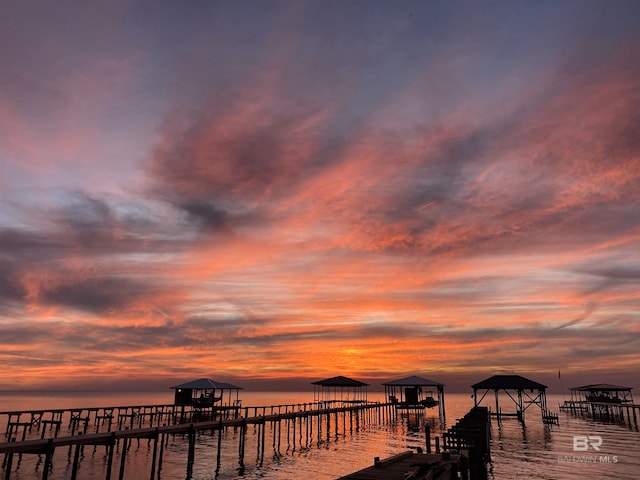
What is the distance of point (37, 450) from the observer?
2092 cm

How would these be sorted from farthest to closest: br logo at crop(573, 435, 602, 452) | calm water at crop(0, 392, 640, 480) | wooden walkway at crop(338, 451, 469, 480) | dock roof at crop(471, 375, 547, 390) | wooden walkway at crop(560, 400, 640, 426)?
wooden walkway at crop(560, 400, 640, 426) < dock roof at crop(471, 375, 547, 390) < br logo at crop(573, 435, 602, 452) < calm water at crop(0, 392, 640, 480) < wooden walkway at crop(338, 451, 469, 480)

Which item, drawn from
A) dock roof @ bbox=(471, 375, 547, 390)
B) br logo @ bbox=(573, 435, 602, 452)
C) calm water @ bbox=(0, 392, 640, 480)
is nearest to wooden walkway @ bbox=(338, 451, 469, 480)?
calm water @ bbox=(0, 392, 640, 480)

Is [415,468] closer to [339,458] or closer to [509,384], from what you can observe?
[339,458]

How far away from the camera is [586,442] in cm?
4503

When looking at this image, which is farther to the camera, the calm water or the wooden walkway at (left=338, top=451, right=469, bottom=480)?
the calm water

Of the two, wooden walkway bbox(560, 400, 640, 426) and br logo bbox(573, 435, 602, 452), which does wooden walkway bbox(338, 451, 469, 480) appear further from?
wooden walkway bbox(560, 400, 640, 426)

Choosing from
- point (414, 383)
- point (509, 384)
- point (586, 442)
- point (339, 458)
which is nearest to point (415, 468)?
point (339, 458)

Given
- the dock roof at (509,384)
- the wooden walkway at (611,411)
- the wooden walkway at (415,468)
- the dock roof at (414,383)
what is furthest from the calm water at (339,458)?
the wooden walkway at (611,411)

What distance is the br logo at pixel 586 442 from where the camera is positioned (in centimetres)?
4075

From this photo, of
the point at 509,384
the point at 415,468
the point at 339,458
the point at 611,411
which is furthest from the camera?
the point at 611,411

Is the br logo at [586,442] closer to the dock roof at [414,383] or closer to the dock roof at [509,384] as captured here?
the dock roof at [509,384]

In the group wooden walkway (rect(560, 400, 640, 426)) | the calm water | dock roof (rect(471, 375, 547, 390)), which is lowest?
the calm water

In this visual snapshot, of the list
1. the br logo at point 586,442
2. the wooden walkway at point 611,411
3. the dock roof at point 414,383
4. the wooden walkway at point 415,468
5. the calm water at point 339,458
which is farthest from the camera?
the wooden walkway at point 611,411

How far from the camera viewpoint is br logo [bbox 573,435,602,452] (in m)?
40.8
